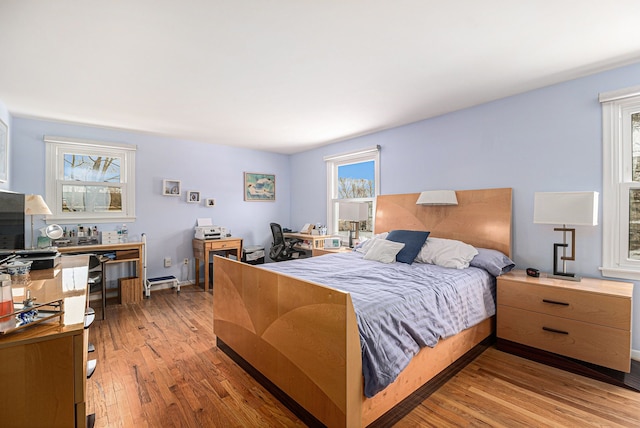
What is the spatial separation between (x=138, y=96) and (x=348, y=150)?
293 centimetres

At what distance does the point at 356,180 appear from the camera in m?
4.82

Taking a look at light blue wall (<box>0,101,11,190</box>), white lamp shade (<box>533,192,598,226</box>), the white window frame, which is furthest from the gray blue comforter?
light blue wall (<box>0,101,11,190</box>)

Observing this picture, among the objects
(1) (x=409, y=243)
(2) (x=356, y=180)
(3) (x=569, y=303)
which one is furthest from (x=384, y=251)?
(2) (x=356, y=180)

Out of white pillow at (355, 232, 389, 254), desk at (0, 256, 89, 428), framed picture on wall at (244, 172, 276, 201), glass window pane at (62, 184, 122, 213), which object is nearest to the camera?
desk at (0, 256, 89, 428)

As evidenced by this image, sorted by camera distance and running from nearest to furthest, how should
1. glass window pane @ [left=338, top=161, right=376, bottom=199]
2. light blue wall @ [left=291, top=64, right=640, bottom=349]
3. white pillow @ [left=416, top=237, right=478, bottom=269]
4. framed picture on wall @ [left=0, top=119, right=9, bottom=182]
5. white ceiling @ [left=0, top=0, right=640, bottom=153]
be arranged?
white ceiling @ [left=0, top=0, right=640, bottom=153] → light blue wall @ [left=291, top=64, right=640, bottom=349] → white pillow @ [left=416, top=237, right=478, bottom=269] → framed picture on wall @ [left=0, top=119, right=9, bottom=182] → glass window pane @ [left=338, top=161, right=376, bottom=199]

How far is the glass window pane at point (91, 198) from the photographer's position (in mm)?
3965

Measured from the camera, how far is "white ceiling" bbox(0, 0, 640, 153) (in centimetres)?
174

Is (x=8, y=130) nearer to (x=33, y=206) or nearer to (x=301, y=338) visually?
(x=33, y=206)

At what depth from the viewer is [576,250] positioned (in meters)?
2.65

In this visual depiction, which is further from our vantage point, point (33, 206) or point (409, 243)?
point (409, 243)

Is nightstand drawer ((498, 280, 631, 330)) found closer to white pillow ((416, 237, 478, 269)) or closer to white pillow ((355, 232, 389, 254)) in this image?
white pillow ((416, 237, 478, 269))

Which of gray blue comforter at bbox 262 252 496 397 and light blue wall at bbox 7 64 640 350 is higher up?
light blue wall at bbox 7 64 640 350

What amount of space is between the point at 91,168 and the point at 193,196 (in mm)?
1389

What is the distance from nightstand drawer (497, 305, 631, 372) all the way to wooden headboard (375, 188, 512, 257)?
70 cm
